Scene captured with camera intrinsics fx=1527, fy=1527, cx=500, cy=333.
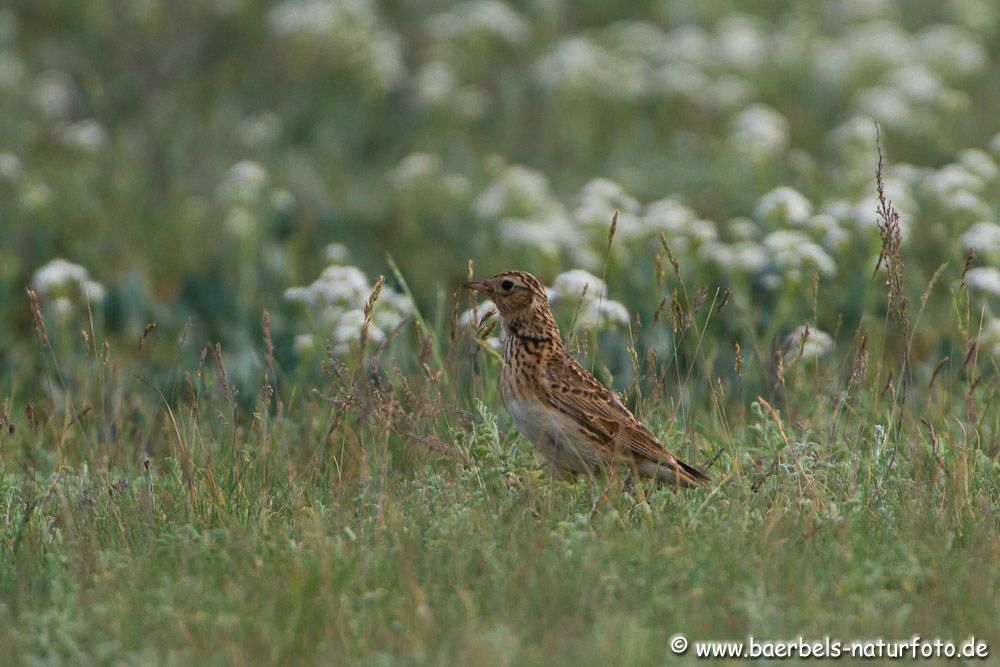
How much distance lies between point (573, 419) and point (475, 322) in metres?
0.55

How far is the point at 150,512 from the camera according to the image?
539 centimetres

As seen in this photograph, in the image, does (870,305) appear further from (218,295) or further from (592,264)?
(218,295)

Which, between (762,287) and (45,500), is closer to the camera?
(45,500)

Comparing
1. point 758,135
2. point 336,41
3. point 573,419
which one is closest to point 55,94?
point 336,41

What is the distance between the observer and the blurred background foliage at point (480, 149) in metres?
9.37

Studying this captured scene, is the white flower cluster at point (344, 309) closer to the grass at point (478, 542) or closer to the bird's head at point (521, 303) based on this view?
the grass at point (478, 542)

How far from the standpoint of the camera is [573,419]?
5.91 m

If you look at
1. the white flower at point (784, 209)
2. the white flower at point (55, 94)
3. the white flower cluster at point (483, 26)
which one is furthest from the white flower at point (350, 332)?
the white flower cluster at point (483, 26)

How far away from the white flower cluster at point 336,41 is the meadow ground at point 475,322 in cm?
5

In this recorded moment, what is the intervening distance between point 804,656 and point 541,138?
11.1 m

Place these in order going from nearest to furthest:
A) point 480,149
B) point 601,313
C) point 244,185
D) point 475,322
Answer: point 475,322, point 601,313, point 244,185, point 480,149

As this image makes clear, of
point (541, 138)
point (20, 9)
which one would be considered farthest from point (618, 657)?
point (20, 9)

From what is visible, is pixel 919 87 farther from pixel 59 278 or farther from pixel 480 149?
pixel 59 278

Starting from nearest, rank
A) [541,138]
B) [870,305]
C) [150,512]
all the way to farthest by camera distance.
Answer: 1. [150,512]
2. [870,305]
3. [541,138]
